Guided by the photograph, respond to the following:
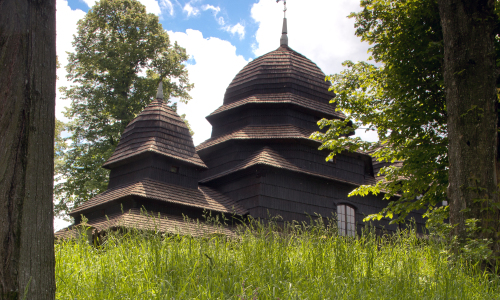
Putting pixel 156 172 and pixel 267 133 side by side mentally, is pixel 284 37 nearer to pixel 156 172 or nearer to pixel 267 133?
pixel 267 133

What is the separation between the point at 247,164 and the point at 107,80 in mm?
11086

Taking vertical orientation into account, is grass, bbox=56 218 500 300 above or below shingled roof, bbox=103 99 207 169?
below

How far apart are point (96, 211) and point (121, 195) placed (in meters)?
2.43

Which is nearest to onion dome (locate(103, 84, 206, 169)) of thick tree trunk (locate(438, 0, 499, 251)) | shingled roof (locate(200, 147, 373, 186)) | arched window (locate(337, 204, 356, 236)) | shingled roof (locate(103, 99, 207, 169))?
shingled roof (locate(103, 99, 207, 169))

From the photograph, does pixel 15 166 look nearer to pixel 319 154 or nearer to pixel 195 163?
pixel 195 163

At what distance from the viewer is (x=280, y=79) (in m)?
21.6

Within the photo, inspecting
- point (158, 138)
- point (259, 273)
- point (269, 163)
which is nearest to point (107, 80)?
point (158, 138)

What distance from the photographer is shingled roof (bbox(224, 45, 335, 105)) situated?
2148 centimetres

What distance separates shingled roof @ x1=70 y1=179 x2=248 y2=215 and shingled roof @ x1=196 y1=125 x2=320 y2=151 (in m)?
Answer: 2.93

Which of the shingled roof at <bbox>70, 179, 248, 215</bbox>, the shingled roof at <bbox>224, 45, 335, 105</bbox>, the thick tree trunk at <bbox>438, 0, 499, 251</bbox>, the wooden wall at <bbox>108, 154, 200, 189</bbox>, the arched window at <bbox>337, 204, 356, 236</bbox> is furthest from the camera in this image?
the shingled roof at <bbox>224, 45, 335, 105</bbox>

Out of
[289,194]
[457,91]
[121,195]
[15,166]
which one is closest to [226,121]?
[289,194]

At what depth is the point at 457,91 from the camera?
678 centimetres

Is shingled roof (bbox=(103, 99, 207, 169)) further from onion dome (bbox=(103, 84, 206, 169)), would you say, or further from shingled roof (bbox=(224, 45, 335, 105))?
shingled roof (bbox=(224, 45, 335, 105))

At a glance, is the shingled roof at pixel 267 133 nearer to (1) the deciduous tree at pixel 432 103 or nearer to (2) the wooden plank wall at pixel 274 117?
(2) the wooden plank wall at pixel 274 117
